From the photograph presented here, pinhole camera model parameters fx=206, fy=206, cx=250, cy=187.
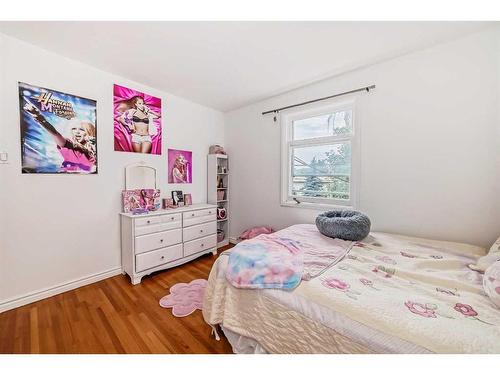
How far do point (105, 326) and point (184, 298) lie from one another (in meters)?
0.63

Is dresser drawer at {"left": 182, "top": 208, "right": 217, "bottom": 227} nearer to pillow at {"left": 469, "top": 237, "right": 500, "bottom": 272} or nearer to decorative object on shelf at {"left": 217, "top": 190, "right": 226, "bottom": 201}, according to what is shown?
decorative object on shelf at {"left": 217, "top": 190, "right": 226, "bottom": 201}

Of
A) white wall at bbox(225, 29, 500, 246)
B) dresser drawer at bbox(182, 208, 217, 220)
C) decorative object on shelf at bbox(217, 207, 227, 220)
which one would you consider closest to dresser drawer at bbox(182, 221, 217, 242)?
dresser drawer at bbox(182, 208, 217, 220)

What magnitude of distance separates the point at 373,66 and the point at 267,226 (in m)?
2.37

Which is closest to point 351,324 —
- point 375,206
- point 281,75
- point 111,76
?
point 375,206

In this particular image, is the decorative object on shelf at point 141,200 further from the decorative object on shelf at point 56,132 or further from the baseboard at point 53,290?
the baseboard at point 53,290

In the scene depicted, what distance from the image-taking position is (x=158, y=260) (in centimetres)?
244

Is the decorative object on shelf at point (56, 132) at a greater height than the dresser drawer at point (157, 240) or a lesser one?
greater

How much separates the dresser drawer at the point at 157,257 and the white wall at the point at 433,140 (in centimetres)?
229

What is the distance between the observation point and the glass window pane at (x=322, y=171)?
2.53 m

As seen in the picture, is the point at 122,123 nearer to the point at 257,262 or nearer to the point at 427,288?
the point at 257,262

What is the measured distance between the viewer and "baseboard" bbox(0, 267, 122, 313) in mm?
1791

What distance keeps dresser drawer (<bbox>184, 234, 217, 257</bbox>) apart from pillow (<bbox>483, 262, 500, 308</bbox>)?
267 cm

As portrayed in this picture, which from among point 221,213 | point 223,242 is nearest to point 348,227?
point 221,213

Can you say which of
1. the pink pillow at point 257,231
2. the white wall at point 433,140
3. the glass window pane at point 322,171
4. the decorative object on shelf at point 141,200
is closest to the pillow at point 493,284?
the white wall at point 433,140
